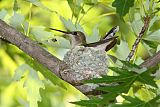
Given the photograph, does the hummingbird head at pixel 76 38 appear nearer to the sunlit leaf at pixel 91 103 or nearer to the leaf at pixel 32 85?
the leaf at pixel 32 85

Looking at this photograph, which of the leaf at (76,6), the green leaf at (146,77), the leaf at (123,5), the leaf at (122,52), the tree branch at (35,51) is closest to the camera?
the green leaf at (146,77)

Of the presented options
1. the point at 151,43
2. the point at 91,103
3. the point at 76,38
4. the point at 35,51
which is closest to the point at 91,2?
the point at 76,38

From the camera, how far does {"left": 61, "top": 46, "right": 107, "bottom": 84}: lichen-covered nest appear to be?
76.2 inches

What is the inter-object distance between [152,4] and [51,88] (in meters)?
1.27

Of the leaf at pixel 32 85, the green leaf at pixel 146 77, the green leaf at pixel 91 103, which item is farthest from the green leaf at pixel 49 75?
the green leaf at pixel 146 77

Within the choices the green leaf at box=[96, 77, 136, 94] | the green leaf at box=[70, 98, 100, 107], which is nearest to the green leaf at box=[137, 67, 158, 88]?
the green leaf at box=[96, 77, 136, 94]

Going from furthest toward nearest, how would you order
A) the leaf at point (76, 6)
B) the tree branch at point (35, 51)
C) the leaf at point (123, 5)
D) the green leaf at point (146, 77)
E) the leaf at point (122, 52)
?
the leaf at point (76, 6)
the leaf at point (122, 52)
the tree branch at point (35, 51)
the leaf at point (123, 5)
the green leaf at point (146, 77)

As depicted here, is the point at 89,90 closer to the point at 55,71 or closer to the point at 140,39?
the point at 55,71

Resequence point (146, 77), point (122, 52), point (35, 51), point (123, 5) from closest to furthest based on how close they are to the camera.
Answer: point (146, 77), point (123, 5), point (35, 51), point (122, 52)

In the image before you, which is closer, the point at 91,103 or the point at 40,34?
the point at 91,103

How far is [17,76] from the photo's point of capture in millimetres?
2154

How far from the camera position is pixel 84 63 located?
2.23 meters

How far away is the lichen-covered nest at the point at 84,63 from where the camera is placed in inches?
76.2

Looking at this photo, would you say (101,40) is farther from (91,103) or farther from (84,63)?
(91,103)
